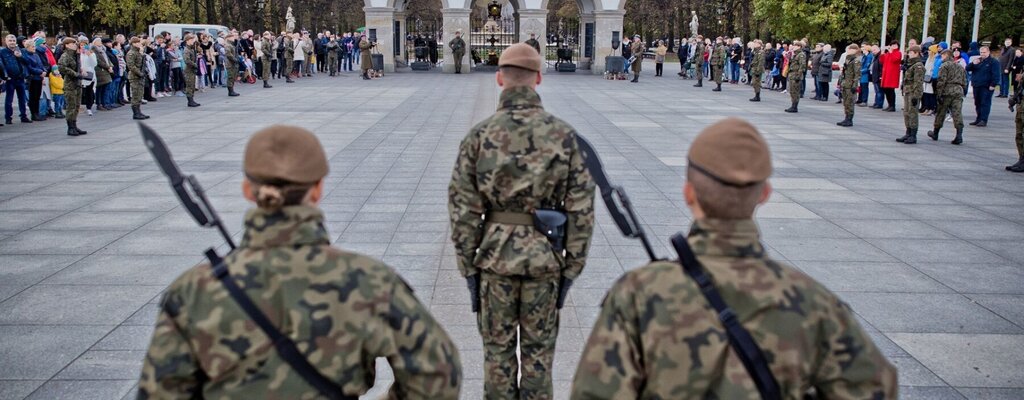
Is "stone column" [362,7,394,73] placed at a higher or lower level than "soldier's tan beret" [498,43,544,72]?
higher

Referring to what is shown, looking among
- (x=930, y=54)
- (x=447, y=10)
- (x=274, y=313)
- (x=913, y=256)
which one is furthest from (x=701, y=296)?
(x=447, y=10)

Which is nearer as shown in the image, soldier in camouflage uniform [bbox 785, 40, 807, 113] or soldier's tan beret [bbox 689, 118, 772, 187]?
soldier's tan beret [bbox 689, 118, 772, 187]

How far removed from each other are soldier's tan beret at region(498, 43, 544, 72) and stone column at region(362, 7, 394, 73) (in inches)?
1323

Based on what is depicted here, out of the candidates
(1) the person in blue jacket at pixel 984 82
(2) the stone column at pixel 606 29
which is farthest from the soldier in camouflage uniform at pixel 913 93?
(2) the stone column at pixel 606 29

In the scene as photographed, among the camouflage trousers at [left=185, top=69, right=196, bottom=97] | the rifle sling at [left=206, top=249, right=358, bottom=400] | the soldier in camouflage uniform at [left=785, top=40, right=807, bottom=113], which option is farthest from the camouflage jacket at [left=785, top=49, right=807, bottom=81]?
the rifle sling at [left=206, top=249, right=358, bottom=400]

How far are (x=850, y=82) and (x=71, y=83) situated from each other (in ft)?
51.4

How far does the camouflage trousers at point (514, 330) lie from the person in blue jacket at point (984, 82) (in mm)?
17437

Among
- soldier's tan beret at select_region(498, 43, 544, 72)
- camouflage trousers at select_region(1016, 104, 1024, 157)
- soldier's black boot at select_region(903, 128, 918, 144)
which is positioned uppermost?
soldier's tan beret at select_region(498, 43, 544, 72)

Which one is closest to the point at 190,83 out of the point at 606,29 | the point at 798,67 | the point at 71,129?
the point at 71,129

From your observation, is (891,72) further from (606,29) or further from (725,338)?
(725,338)

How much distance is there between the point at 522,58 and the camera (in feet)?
13.2

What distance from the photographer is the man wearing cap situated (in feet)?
12.8

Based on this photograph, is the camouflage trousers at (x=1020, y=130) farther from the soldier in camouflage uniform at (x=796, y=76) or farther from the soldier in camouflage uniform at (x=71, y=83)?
the soldier in camouflage uniform at (x=71, y=83)

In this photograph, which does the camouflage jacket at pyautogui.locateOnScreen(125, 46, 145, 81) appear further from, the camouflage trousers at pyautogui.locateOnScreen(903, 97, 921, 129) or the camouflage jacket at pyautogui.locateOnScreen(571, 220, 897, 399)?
the camouflage jacket at pyautogui.locateOnScreen(571, 220, 897, 399)
